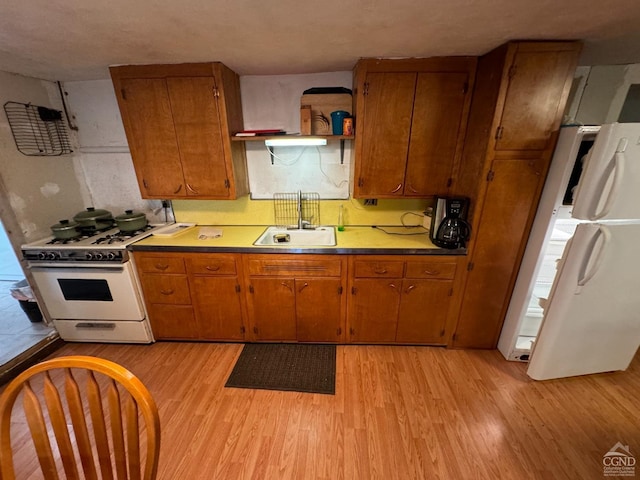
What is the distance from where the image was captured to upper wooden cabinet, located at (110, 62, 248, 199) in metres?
1.82

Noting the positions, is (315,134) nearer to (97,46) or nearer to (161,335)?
Result: (97,46)

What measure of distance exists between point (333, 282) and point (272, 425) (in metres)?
0.99

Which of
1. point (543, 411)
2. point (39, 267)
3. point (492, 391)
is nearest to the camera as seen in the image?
point (543, 411)

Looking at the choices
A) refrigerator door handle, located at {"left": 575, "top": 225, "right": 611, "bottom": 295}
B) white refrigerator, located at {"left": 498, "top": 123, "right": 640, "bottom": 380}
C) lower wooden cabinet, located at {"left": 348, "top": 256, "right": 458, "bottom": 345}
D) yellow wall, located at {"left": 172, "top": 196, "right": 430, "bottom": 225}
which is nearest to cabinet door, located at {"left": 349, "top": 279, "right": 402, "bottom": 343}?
lower wooden cabinet, located at {"left": 348, "top": 256, "right": 458, "bottom": 345}

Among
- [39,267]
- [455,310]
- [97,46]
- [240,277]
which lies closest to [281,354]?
[240,277]

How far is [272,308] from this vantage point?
2059 mm

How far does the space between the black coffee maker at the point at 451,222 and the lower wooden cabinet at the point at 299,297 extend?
0.13 meters

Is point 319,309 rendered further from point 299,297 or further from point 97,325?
point 97,325

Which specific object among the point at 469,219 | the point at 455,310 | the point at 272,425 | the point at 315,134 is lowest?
the point at 272,425

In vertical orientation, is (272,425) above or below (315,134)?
below

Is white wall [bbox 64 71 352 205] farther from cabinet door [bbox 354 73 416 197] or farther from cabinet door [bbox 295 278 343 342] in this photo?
cabinet door [bbox 295 278 343 342]

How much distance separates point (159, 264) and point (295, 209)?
1211mm

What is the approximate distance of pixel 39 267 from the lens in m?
1.94

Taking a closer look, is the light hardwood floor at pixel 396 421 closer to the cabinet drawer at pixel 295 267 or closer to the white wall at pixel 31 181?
the cabinet drawer at pixel 295 267
